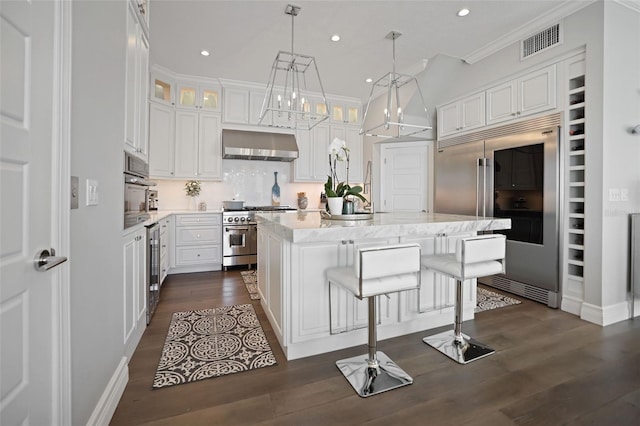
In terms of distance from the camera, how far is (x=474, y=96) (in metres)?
3.93

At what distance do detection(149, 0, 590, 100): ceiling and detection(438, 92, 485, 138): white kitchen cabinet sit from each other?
0.53 metres

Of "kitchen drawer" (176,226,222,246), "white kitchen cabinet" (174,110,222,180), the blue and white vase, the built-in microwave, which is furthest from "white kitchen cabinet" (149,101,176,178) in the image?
the built-in microwave

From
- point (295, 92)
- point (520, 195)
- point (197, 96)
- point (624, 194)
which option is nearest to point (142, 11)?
point (295, 92)

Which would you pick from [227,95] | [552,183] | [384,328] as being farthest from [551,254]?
[227,95]

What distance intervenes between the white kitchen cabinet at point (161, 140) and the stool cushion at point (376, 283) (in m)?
3.69

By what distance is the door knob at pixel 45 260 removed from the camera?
0.94m

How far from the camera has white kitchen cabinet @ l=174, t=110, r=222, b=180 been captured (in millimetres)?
4664

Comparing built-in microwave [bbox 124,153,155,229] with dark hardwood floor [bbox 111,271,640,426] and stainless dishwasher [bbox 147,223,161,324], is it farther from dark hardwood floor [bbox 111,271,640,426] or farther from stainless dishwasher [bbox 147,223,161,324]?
dark hardwood floor [bbox 111,271,640,426]

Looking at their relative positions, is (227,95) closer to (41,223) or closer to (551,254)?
(41,223)

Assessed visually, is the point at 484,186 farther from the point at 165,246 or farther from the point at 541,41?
the point at 165,246

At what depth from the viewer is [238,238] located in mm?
4668

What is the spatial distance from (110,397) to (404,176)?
4648 mm

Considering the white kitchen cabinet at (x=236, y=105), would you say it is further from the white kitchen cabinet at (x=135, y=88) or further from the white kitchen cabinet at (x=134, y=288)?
the white kitchen cabinet at (x=134, y=288)

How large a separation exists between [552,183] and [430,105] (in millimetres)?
2205
